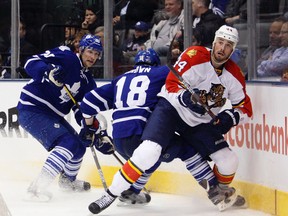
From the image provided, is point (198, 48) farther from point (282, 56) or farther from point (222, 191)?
point (222, 191)

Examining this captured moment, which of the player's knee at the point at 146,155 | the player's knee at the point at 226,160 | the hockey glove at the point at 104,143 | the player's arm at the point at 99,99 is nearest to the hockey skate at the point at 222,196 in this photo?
the player's knee at the point at 226,160

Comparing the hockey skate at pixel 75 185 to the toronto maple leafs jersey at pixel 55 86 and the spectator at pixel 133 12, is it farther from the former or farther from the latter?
the spectator at pixel 133 12

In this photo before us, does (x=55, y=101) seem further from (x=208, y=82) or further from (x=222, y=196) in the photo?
(x=222, y=196)

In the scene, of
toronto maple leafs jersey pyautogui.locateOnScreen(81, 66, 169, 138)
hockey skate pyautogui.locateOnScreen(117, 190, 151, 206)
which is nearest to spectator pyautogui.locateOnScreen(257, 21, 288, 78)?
toronto maple leafs jersey pyautogui.locateOnScreen(81, 66, 169, 138)

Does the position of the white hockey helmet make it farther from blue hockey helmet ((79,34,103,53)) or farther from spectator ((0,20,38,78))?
spectator ((0,20,38,78))

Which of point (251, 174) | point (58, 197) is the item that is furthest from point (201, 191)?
point (58, 197)

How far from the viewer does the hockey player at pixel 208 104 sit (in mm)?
5312

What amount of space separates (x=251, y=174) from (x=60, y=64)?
1536 mm

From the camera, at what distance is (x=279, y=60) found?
542 cm

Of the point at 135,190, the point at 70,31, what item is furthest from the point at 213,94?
the point at 70,31

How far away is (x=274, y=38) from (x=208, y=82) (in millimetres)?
505

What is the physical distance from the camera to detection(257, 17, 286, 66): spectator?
215 inches

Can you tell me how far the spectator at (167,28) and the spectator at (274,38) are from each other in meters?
1.06

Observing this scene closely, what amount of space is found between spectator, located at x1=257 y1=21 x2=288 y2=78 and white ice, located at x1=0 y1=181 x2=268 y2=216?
0.84 m
